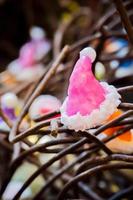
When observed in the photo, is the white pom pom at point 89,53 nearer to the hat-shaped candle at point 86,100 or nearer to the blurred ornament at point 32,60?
the hat-shaped candle at point 86,100

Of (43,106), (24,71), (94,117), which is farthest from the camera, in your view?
(24,71)

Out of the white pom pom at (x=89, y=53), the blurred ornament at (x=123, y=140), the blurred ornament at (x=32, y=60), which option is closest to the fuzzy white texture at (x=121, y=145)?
the blurred ornament at (x=123, y=140)

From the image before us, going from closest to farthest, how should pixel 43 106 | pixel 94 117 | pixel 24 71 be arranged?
1. pixel 94 117
2. pixel 43 106
3. pixel 24 71

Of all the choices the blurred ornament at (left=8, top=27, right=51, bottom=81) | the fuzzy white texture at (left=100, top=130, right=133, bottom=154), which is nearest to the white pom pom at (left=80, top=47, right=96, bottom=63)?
the fuzzy white texture at (left=100, top=130, right=133, bottom=154)

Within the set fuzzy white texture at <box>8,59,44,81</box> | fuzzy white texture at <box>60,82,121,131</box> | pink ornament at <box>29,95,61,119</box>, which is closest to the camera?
fuzzy white texture at <box>60,82,121,131</box>

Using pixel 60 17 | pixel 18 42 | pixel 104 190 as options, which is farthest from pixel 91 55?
pixel 18 42

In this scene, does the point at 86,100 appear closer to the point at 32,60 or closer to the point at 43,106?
the point at 43,106

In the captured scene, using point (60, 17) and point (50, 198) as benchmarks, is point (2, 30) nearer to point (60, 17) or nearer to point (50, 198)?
point (60, 17)

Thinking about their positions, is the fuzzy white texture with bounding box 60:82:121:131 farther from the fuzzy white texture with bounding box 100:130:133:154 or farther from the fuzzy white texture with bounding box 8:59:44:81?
the fuzzy white texture with bounding box 8:59:44:81

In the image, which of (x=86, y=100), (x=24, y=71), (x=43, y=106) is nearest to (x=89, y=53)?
(x=86, y=100)
